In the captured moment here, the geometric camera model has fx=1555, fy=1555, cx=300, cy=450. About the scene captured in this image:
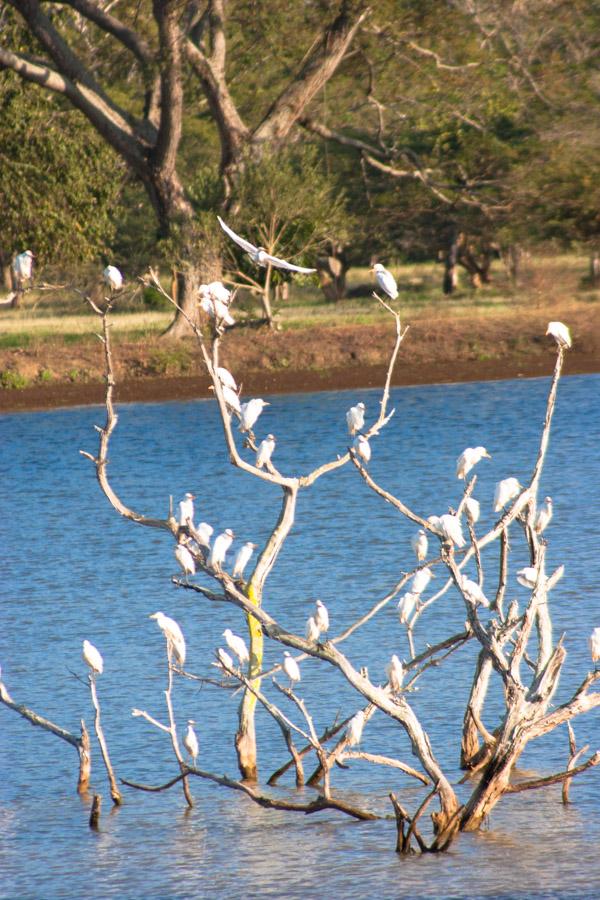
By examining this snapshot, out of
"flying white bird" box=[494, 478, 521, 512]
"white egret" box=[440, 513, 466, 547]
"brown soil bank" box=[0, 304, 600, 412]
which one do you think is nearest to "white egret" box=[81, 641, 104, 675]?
"white egret" box=[440, 513, 466, 547]

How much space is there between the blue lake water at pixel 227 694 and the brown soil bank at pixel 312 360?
5.91 metres

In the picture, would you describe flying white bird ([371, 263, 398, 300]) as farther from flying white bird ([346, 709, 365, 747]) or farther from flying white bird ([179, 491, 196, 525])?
flying white bird ([346, 709, 365, 747])

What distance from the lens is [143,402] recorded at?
96.9ft

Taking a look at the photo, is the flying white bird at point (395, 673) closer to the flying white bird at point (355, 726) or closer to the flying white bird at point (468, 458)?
the flying white bird at point (355, 726)

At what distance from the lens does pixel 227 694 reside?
10586 mm

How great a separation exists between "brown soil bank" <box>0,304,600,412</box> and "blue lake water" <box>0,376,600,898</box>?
5914mm

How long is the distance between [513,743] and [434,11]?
2794 centimetres

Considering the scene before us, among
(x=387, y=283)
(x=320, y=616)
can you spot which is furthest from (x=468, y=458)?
(x=320, y=616)

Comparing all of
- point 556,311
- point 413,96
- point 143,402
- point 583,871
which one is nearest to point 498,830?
point 583,871

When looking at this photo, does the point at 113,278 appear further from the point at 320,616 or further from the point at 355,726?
the point at 355,726

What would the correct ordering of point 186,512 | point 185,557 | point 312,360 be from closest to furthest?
point 185,557 < point 186,512 < point 312,360

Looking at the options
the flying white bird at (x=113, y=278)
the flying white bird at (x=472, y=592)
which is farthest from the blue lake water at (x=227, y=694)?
the flying white bird at (x=113, y=278)

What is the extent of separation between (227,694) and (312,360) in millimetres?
20841

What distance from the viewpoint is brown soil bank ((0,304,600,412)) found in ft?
98.6
